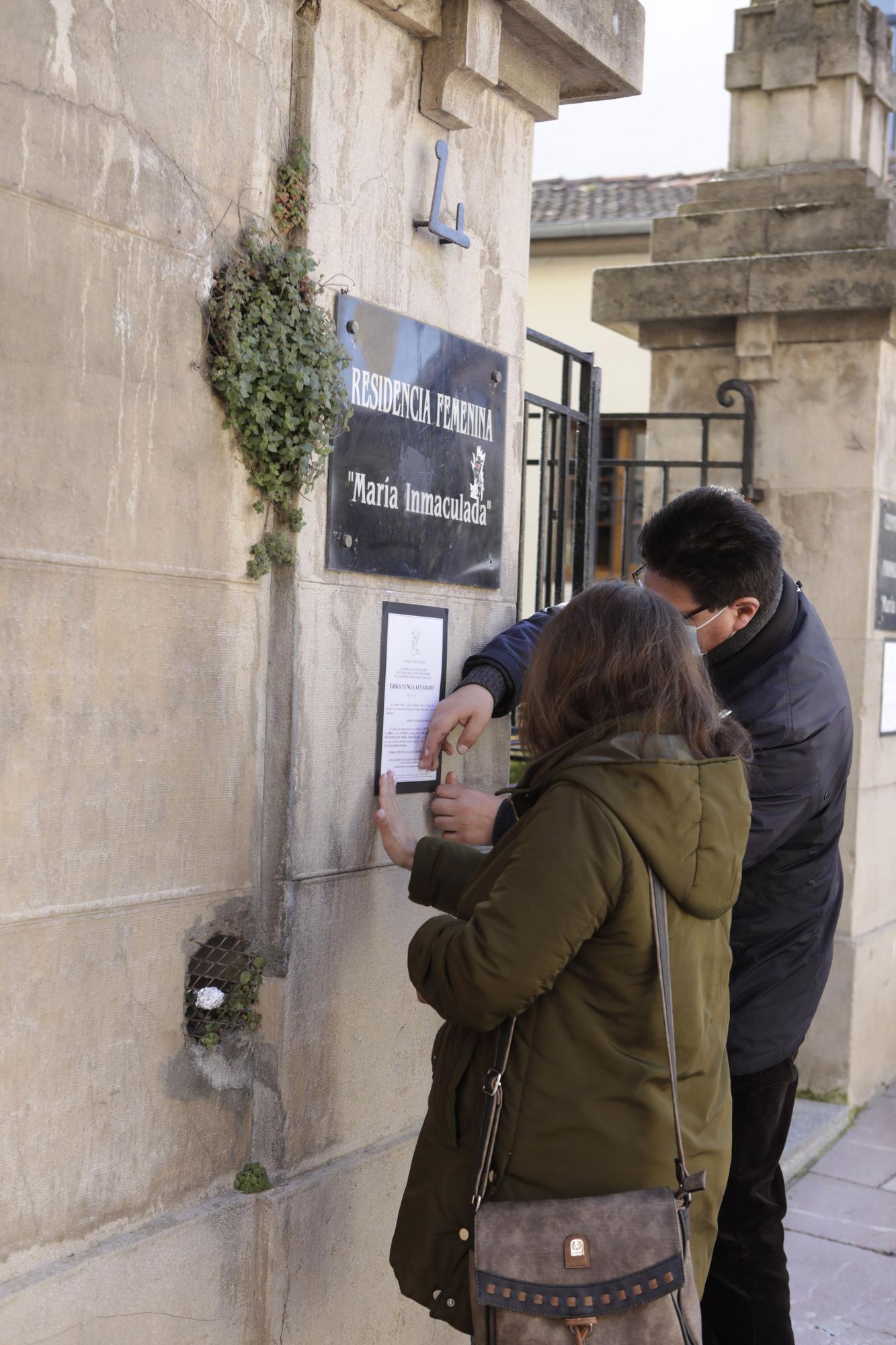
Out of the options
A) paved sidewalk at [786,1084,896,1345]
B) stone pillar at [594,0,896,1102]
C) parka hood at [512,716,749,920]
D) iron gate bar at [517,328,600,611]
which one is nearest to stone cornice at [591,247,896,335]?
stone pillar at [594,0,896,1102]

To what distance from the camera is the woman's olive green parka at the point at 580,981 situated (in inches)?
84.0

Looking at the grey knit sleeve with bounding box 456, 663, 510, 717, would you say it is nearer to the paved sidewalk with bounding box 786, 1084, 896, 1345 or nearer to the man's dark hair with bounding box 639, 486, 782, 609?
the man's dark hair with bounding box 639, 486, 782, 609

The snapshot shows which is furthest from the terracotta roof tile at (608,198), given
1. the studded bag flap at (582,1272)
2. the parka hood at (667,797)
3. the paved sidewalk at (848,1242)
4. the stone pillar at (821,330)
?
the studded bag flap at (582,1272)

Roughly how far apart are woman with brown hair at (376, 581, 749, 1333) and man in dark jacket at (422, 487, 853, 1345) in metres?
0.66

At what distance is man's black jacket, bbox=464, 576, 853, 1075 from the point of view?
3008 mm

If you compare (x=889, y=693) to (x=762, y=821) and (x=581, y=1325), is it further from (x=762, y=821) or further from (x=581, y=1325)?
(x=581, y=1325)

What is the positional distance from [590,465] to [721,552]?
5.16 ft

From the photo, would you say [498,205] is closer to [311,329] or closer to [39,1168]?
[311,329]

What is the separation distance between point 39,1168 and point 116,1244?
0.27 metres

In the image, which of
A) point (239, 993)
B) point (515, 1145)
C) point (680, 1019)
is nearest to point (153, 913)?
point (239, 993)

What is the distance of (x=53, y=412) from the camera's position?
2.40 metres

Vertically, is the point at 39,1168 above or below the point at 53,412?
below

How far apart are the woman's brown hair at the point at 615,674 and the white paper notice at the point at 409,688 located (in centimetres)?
92

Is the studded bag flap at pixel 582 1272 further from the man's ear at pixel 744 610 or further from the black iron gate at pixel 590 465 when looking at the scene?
the black iron gate at pixel 590 465
